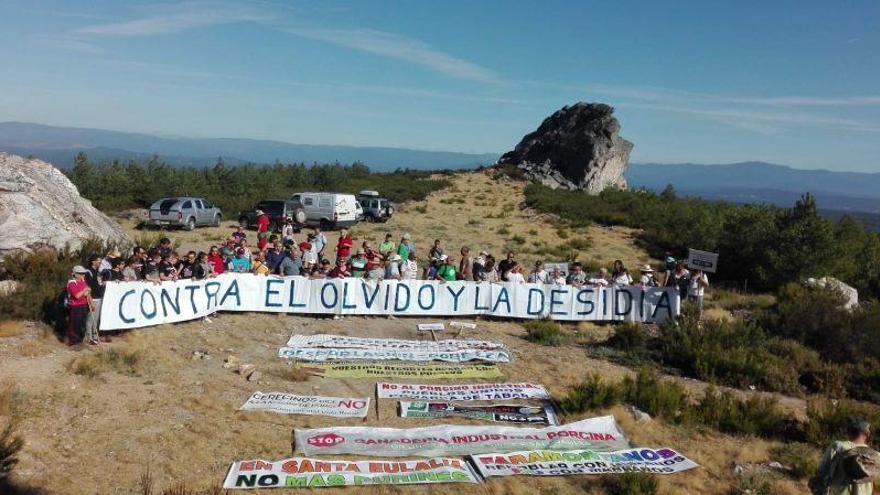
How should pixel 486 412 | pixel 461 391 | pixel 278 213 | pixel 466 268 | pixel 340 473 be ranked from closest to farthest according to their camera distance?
pixel 340 473, pixel 486 412, pixel 461 391, pixel 466 268, pixel 278 213

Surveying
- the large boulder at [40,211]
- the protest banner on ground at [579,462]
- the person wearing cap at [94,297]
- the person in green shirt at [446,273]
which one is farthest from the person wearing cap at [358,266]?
the protest banner on ground at [579,462]

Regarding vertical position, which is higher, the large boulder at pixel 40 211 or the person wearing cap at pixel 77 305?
the large boulder at pixel 40 211

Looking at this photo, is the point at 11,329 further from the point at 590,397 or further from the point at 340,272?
the point at 590,397

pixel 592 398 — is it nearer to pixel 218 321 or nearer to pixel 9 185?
pixel 218 321

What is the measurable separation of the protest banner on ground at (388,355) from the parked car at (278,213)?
1945 cm

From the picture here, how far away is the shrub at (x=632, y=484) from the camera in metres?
7.58

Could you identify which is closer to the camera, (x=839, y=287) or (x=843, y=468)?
(x=843, y=468)

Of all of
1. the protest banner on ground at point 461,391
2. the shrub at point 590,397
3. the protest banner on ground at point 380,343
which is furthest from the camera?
the protest banner on ground at point 380,343

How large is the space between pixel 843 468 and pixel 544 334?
927cm

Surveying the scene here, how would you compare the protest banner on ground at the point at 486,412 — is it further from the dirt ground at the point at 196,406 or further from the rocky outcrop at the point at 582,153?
the rocky outcrop at the point at 582,153

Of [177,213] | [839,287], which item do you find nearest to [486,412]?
[839,287]

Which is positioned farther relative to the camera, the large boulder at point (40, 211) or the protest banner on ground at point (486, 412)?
the large boulder at point (40, 211)

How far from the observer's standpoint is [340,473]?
304 inches

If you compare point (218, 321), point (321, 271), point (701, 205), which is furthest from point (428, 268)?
point (701, 205)
